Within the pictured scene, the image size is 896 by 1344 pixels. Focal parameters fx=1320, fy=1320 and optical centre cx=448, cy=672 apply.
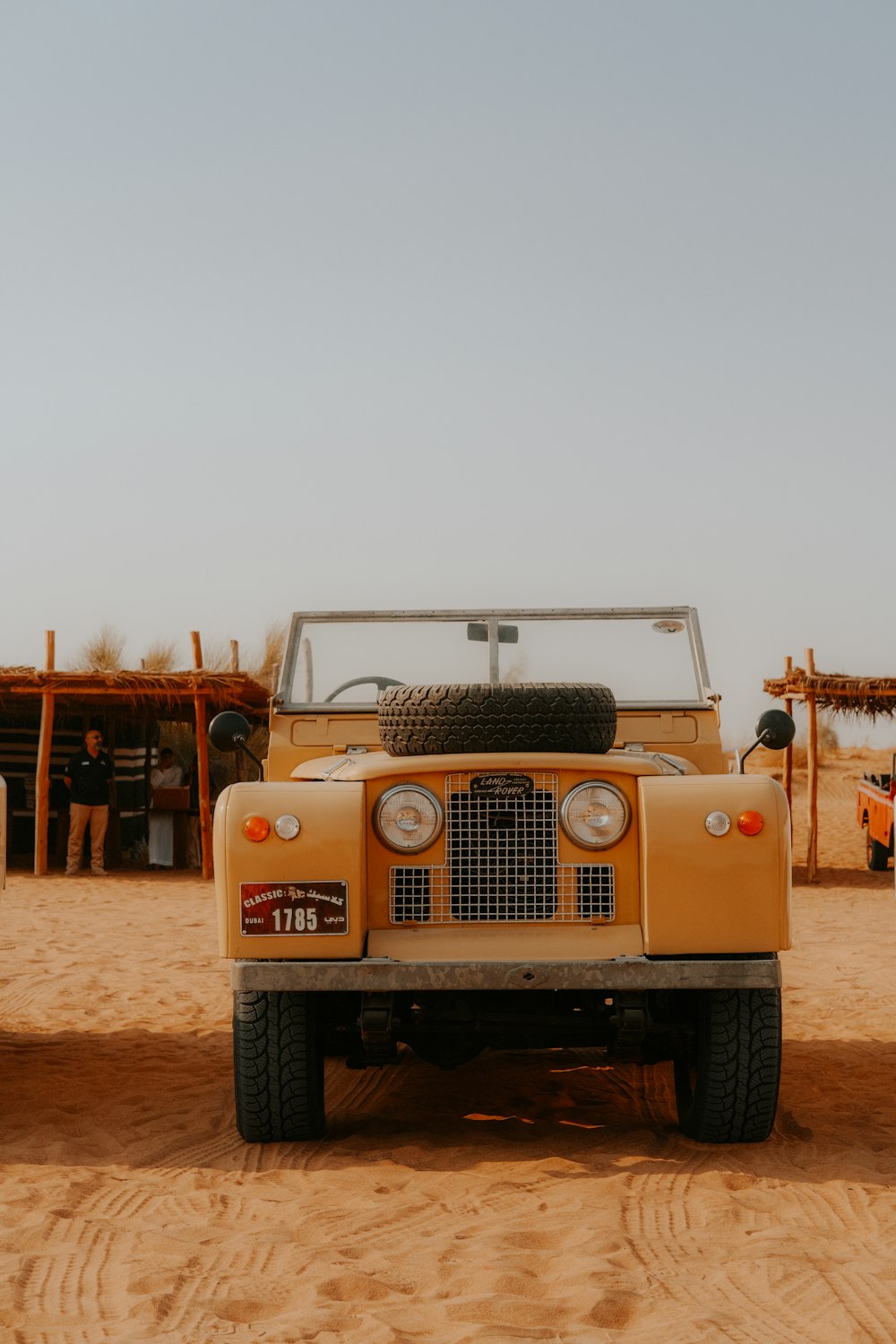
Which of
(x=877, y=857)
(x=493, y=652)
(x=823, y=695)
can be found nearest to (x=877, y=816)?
(x=877, y=857)

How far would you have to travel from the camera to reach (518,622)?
21.0 feet

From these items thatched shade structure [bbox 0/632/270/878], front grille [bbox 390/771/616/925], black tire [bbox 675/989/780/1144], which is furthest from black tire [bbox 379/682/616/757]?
thatched shade structure [bbox 0/632/270/878]

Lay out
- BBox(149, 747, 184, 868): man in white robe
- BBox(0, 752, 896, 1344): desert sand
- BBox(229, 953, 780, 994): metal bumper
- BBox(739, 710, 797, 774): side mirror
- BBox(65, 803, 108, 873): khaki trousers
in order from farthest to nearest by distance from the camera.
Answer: BBox(149, 747, 184, 868): man in white robe < BBox(65, 803, 108, 873): khaki trousers < BBox(739, 710, 797, 774): side mirror < BBox(229, 953, 780, 994): metal bumper < BBox(0, 752, 896, 1344): desert sand

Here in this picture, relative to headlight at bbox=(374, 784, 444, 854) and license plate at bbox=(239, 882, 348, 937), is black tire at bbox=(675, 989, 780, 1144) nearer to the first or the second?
headlight at bbox=(374, 784, 444, 854)

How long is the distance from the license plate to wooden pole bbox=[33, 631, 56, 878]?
12793 millimetres

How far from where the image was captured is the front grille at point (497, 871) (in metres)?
4.58

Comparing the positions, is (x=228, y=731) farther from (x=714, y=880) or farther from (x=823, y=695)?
(x=823, y=695)

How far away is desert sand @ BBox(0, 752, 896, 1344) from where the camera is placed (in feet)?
10.6

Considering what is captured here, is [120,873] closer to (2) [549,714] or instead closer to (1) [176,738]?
(1) [176,738]

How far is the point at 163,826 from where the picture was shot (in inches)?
733

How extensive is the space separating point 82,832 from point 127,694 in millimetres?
2070

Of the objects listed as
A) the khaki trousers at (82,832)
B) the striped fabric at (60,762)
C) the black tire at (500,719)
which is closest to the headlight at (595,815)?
the black tire at (500,719)

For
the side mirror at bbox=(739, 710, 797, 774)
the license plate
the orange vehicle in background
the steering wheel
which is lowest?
the orange vehicle in background

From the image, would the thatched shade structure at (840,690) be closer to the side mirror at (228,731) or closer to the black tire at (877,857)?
the black tire at (877,857)
